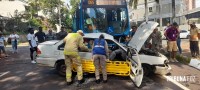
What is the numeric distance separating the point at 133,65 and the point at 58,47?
275 centimetres

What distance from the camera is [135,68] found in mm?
9680

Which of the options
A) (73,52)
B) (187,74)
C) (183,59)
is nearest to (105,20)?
(183,59)

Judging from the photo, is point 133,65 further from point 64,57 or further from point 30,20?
point 30,20

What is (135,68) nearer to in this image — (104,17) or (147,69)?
(147,69)

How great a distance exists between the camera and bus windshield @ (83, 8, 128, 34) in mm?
14984

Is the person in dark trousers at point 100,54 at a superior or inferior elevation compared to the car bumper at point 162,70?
superior

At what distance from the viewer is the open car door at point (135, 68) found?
30.6 feet

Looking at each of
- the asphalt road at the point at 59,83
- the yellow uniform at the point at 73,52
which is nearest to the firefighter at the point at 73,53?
the yellow uniform at the point at 73,52

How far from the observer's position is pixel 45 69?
43.4ft

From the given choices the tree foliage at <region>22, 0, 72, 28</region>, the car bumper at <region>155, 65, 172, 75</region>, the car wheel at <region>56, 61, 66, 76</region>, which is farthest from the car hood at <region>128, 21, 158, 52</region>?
the tree foliage at <region>22, 0, 72, 28</region>

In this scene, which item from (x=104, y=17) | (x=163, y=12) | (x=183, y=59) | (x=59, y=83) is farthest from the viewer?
Answer: (x=163, y=12)

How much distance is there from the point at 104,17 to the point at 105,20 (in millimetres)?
147

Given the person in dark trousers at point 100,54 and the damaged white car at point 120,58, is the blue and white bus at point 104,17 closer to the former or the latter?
the damaged white car at point 120,58

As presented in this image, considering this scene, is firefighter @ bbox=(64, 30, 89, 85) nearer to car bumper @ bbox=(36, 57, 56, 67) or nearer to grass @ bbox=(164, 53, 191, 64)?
car bumper @ bbox=(36, 57, 56, 67)
